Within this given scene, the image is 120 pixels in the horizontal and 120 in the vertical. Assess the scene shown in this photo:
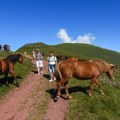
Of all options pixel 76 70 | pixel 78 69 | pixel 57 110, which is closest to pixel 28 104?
pixel 57 110

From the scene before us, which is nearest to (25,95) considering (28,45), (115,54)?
(28,45)

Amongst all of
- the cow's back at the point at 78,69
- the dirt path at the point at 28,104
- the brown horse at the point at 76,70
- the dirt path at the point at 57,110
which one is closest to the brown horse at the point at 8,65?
the dirt path at the point at 28,104

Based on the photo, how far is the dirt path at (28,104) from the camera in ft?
59.4

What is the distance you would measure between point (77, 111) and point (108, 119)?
6.82 feet

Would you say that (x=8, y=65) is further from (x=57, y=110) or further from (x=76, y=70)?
(x=57, y=110)

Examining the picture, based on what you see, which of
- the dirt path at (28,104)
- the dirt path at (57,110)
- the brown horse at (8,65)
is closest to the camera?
the dirt path at (57,110)

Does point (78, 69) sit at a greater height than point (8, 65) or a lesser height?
greater

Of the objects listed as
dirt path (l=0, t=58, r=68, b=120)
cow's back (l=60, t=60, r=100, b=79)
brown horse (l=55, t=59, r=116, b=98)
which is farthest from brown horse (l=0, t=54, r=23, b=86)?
cow's back (l=60, t=60, r=100, b=79)

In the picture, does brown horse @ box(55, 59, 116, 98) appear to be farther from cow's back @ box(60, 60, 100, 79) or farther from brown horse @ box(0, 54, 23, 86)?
brown horse @ box(0, 54, 23, 86)

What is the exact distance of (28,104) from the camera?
2038 centimetres

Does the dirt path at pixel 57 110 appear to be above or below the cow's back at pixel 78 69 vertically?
below

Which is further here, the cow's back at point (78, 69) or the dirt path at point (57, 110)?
the cow's back at point (78, 69)

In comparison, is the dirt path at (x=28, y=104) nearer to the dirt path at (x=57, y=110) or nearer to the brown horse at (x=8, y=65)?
the dirt path at (x=57, y=110)

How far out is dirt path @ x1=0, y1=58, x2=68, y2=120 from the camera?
713 inches
